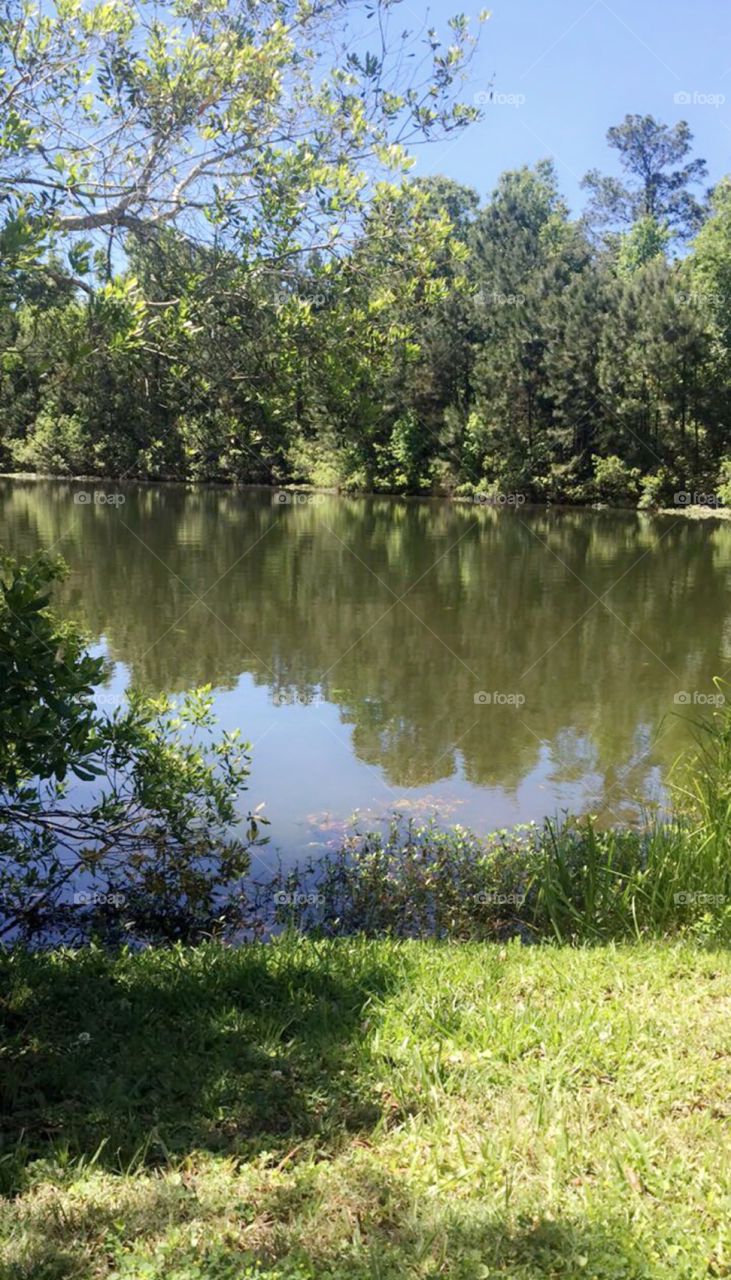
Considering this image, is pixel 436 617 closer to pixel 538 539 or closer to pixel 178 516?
pixel 538 539

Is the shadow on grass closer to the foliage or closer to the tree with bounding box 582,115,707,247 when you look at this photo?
the foliage

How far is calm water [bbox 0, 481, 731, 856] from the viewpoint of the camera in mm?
9570

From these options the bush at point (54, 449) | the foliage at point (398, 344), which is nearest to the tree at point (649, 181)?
the foliage at point (398, 344)

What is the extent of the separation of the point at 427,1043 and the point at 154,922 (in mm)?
3188

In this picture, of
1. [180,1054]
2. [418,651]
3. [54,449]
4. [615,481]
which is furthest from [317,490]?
[180,1054]

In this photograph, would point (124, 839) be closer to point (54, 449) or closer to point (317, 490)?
point (54, 449)

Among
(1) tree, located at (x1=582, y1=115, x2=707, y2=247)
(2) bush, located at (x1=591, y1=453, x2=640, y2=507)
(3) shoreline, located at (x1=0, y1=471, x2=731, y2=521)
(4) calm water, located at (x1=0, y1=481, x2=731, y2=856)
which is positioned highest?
(1) tree, located at (x1=582, y1=115, x2=707, y2=247)

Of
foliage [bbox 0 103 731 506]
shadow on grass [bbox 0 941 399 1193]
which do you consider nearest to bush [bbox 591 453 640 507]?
foliage [bbox 0 103 731 506]

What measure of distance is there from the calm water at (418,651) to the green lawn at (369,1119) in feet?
11.9

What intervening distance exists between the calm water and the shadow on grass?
3.19m

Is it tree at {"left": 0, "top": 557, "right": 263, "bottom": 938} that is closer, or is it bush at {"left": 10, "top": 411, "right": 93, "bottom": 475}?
tree at {"left": 0, "top": 557, "right": 263, "bottom": 938}

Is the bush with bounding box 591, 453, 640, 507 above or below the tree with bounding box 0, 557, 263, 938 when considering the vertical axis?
above

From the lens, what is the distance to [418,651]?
1559 cm

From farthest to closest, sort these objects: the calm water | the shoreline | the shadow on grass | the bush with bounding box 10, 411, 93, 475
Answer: the shoreline
the bush with bounding box 10, 411, 93, 475
the calm water
the shadow on grass
